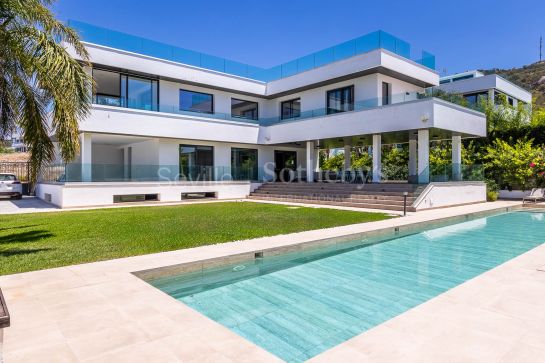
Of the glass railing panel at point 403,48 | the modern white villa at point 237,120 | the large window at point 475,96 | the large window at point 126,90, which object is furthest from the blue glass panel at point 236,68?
the large window at point 475,96

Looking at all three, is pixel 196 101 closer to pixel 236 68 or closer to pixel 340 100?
pixel 236 68

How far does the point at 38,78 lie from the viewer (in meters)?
7.75

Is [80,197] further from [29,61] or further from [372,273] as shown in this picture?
[372,273]

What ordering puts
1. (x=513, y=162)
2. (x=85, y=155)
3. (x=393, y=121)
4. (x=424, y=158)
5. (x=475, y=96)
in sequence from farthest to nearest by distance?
(x=475, y=96)
(x=513, y=162)
(x=85, y=155)
(x=393, y=121)
(x=424, y=158)

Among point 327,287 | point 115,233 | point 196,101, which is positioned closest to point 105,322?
point 327,287

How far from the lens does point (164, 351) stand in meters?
3.28

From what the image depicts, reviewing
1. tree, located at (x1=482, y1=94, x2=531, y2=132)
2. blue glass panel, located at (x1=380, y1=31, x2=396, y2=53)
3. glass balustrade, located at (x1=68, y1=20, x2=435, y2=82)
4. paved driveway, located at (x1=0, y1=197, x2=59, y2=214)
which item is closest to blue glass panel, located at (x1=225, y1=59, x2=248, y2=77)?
glass balustrade, located at (x1=68, y1=20, x2=435, y2=82)

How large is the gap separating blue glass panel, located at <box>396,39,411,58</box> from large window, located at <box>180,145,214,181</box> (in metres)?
13.9

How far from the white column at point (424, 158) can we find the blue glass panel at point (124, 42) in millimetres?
17062

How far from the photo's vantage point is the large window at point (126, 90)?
20.5m

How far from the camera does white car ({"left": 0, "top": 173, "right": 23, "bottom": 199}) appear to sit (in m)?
22.3

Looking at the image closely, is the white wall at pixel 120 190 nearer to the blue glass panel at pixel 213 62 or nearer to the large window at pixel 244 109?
the large window at pixel 244 109

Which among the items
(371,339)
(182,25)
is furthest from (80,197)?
(371,339)

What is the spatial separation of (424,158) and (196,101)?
15381 mm
